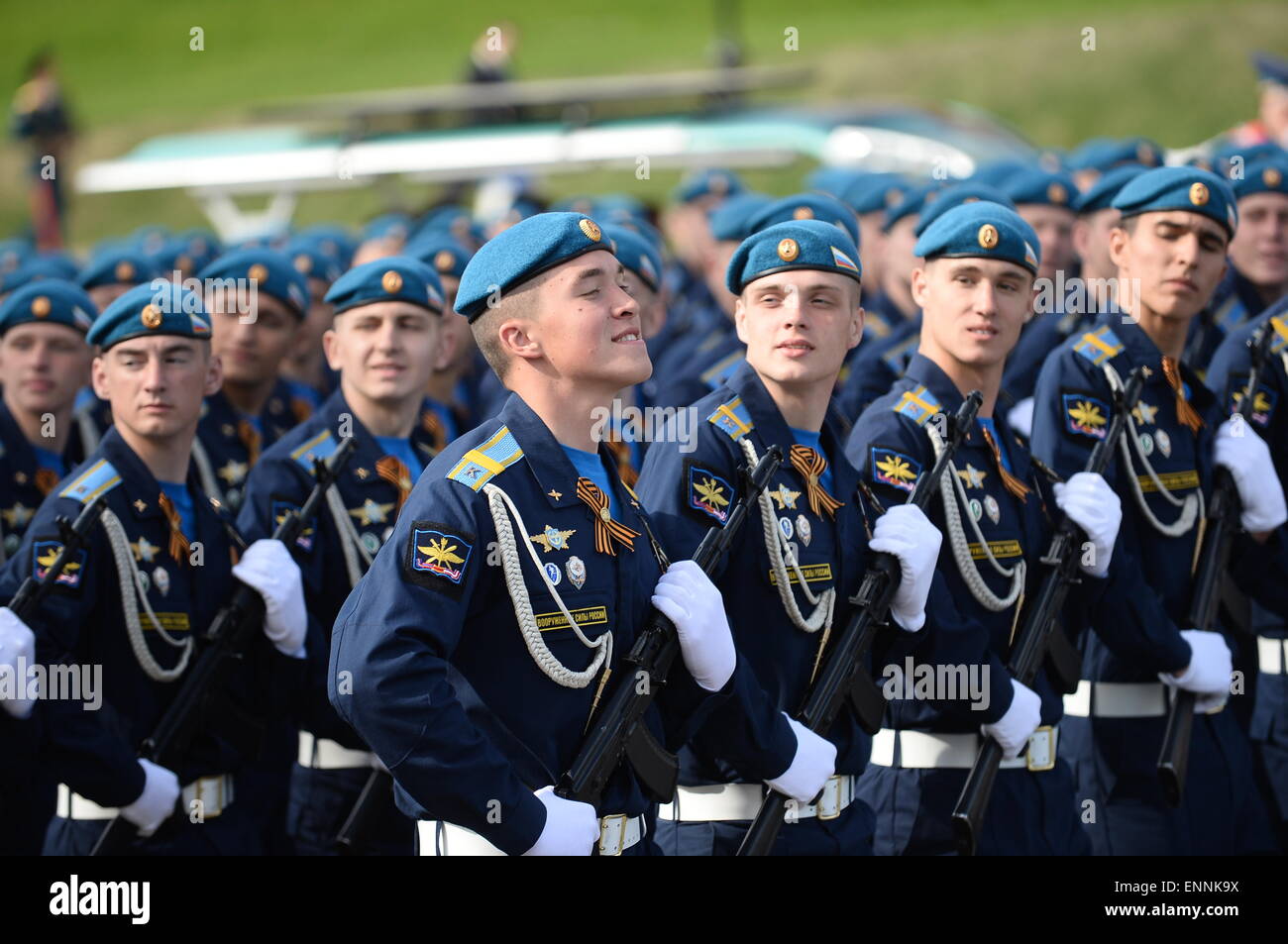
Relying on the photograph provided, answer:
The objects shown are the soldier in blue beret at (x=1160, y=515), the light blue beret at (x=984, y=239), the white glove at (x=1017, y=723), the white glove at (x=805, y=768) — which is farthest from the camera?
the soldier in blue beret at (x=1160, y=515)

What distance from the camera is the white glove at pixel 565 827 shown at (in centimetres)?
375

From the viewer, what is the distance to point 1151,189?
6.27 m

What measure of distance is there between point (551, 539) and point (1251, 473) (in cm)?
317

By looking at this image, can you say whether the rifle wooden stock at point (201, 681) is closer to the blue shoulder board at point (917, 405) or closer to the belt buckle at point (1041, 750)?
the blue shoulder board at point (917, 405)

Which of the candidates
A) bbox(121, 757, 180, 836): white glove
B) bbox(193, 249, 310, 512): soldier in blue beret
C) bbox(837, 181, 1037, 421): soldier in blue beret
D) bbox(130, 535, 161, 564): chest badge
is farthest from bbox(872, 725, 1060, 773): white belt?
bbox(193, 249, 310, 512): soldier in blue beret

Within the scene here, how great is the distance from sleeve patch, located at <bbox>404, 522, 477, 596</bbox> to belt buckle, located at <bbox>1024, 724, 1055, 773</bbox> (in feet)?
7.71

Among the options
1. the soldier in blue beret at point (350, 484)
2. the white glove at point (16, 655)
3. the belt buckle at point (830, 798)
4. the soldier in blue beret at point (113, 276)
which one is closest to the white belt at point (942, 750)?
the belt buckle at point (830, 798)

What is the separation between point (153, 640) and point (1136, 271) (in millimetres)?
3666

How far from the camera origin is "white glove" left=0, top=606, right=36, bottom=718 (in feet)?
16.0

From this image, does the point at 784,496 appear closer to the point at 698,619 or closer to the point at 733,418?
the point at 733,418

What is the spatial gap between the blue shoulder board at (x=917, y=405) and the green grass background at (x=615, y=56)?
2028 cm

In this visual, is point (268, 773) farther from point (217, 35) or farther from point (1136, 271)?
point (217, 35)

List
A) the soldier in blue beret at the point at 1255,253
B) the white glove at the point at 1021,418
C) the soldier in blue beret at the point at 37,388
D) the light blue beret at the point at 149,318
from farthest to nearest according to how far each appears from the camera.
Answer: the soldier in blue beret at the point at 1255,253 → the white glove at the point at 1021,418 → the soldier in blue beret at the point at 37,388 → the light blue beret at the point at 149,318

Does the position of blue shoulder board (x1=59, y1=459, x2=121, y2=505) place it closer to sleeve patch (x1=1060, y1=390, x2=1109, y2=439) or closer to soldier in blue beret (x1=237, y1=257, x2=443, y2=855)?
soldier in blue beret (x1=237, y1=257, x2=443, y2=855)
